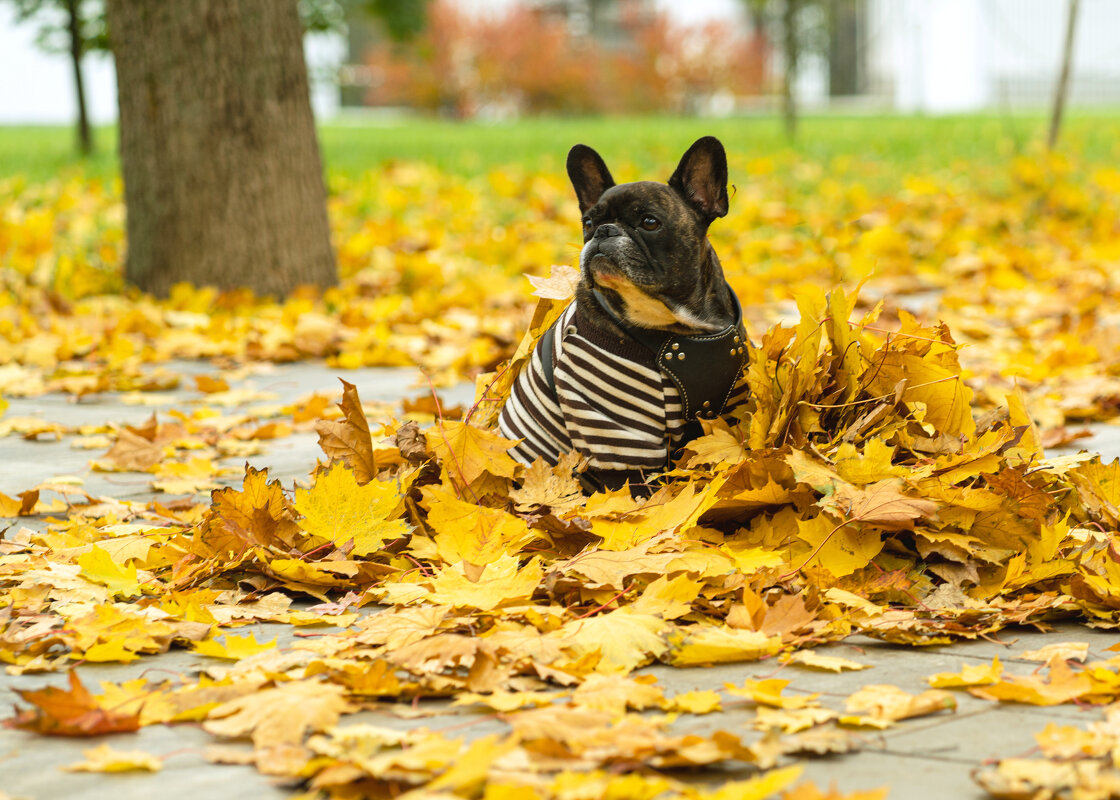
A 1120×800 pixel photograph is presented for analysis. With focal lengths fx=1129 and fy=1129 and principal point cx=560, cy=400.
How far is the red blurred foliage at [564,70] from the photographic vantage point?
34.9 meters

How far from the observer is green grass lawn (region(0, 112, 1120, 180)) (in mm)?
10742

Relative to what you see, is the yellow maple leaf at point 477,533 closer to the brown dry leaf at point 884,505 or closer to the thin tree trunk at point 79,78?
the brown dry leaf at point 884,505

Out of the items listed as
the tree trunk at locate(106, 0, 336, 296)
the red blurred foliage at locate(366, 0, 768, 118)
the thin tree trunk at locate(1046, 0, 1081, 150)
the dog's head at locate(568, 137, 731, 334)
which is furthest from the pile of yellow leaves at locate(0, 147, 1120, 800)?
the red blurred foliage at locate(366, 0, 768, 118)

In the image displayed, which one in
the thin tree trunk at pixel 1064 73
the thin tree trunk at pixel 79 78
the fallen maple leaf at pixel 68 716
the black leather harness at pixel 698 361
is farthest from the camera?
the thin tree trunk at pixel 79 78

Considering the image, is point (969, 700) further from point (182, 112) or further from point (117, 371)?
point (182, 112)

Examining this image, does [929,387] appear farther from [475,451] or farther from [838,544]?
[475,451]

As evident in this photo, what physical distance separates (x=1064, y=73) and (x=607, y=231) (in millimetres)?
8287

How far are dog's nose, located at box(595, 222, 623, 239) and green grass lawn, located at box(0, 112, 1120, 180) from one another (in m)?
7.49

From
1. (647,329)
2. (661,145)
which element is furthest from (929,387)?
(661,145)

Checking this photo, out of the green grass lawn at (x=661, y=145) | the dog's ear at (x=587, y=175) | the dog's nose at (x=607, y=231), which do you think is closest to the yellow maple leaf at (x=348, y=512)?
the dog's nose at (x=607, y=231)

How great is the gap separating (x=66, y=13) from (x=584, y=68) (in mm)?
23771

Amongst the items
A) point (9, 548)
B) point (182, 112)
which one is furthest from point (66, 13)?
point (9, 548)

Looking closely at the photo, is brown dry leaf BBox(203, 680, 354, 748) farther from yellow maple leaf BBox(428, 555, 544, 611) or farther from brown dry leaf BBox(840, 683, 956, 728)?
brown dry leaf BBox(840, 683, 956, 728)

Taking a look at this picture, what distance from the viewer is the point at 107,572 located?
7.79ft
